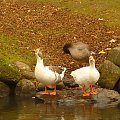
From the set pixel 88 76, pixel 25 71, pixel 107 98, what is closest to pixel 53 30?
pixel 25 71

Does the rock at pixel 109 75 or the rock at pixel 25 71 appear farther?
the rock at pixel 25 71

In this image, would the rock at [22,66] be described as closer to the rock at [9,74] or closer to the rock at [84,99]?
the rock at [9,74]

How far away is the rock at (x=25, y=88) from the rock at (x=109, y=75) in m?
2.21

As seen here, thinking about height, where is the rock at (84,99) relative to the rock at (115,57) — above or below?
below

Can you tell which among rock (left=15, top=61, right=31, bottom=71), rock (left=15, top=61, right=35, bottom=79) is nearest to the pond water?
rock (left=15, top=61, right=35, bottom=79)

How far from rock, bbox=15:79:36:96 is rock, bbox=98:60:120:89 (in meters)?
2.21

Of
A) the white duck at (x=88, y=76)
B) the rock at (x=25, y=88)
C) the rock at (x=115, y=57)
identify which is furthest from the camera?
the rock at (x=115, y=57)

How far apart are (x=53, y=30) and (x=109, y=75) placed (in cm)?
610

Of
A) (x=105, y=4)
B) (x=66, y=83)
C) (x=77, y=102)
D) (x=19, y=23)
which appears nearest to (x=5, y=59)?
(x=66, y=83)

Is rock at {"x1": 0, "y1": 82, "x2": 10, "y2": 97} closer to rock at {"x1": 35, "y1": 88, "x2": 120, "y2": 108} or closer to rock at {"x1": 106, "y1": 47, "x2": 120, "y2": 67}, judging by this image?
rock at {"x1": 35, "y1": 88, "x2": 120, "y2": 108}

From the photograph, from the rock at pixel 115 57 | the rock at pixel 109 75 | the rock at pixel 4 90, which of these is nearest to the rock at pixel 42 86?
the rock at pixel 4 90

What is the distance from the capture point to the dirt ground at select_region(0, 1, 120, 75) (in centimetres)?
2008

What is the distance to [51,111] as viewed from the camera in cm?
1398

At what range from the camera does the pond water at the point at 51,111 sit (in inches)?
517
